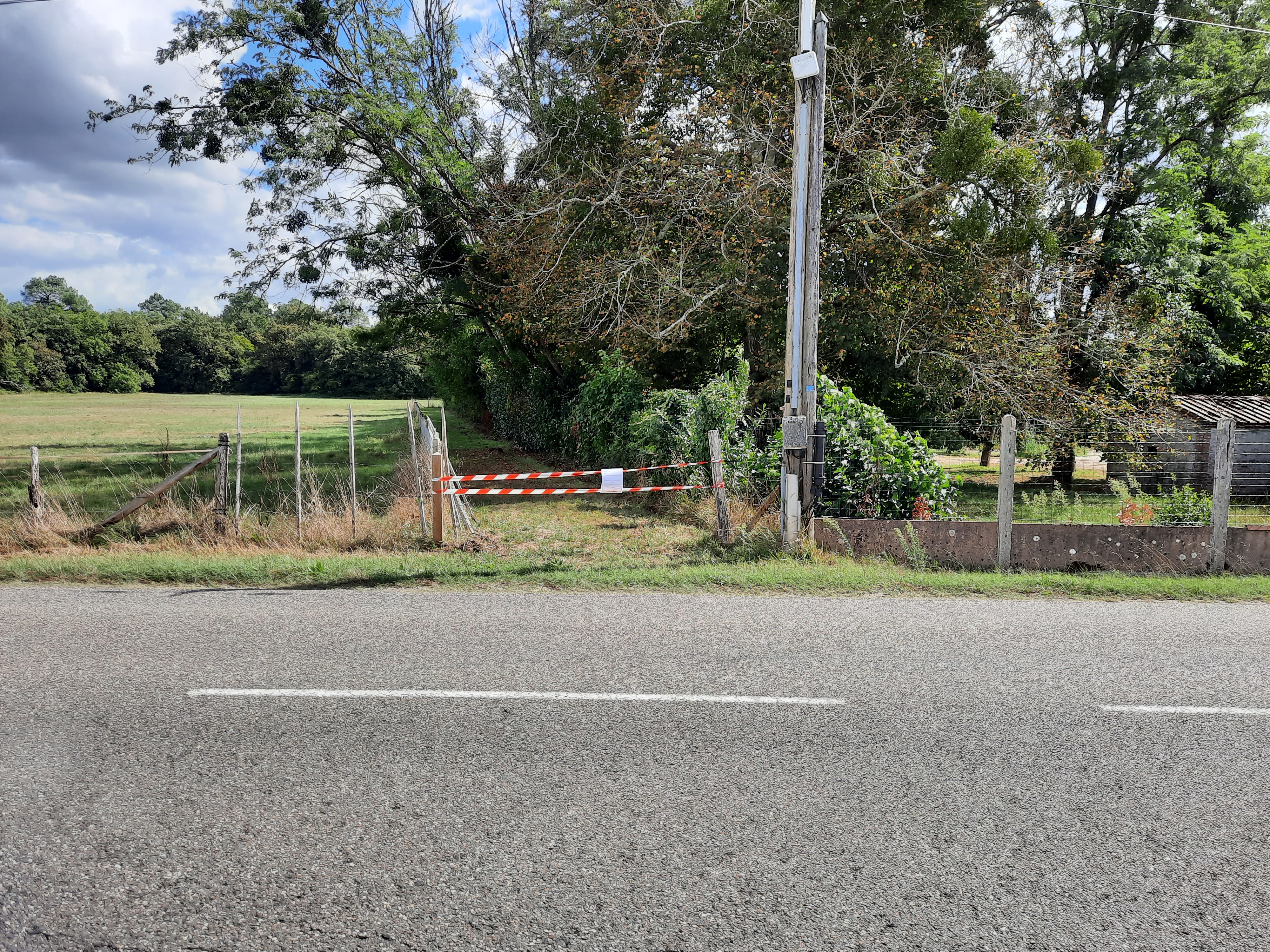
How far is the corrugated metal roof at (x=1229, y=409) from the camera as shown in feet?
75.2

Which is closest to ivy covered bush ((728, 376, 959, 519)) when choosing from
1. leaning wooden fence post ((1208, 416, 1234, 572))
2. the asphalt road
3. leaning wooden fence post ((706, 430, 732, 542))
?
leaning wooden fence post ((706, 430, 732, 542))

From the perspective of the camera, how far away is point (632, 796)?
12.4 feet

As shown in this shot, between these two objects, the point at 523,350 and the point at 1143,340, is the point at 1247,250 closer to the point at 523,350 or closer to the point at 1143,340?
the point at 1143,340

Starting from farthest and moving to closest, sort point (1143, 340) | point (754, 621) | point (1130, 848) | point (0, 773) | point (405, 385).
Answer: point (405, 385), point (1143, 340), point (754, 621), point (0, 773), point (1130, 848)

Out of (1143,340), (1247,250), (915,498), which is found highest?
(1247,250)

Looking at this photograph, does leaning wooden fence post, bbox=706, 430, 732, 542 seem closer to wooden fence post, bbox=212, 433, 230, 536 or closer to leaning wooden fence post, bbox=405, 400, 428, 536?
leaning wooden fence post, bbox=405, 400, 428, 536

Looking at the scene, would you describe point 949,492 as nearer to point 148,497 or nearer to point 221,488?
point 221,488

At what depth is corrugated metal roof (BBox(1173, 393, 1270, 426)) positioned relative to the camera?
22906 mm

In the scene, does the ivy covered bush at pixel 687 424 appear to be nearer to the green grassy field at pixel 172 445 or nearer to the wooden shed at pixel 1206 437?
the green grassy field at pixel 172 445

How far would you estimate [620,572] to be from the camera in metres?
9.33

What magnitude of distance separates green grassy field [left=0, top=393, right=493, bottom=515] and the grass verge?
1561 mm

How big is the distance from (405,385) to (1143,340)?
87795 mm

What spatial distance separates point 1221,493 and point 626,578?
6.94m

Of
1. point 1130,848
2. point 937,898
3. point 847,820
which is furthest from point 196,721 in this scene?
point 1130,848
